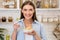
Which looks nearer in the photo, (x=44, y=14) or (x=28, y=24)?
(x=28, y=24)

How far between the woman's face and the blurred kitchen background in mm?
696

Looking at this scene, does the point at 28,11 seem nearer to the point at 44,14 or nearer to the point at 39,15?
the point at 39,15

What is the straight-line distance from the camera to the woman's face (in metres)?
1.87

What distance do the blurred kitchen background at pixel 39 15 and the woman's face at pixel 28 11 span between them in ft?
2.28

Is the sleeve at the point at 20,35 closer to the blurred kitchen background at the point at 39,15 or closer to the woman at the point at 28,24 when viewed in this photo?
the woman at the point at 28,24

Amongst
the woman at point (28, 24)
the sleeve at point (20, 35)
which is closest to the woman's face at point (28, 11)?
the woman at point (28, 24)

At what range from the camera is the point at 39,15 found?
105 inches

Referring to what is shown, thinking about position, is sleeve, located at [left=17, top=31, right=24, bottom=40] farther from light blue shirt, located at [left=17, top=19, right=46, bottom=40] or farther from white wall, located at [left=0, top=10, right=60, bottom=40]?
white wall, located at [left=0, top=10, right=60, bottom=40]

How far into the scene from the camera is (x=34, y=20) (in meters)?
1.87

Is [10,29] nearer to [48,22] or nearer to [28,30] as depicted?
[48,22]

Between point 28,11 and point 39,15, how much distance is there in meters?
0.76

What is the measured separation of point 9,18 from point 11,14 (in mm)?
111

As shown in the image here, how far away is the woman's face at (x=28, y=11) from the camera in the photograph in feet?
6.13

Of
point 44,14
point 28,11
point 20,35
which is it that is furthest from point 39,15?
point 20,35
